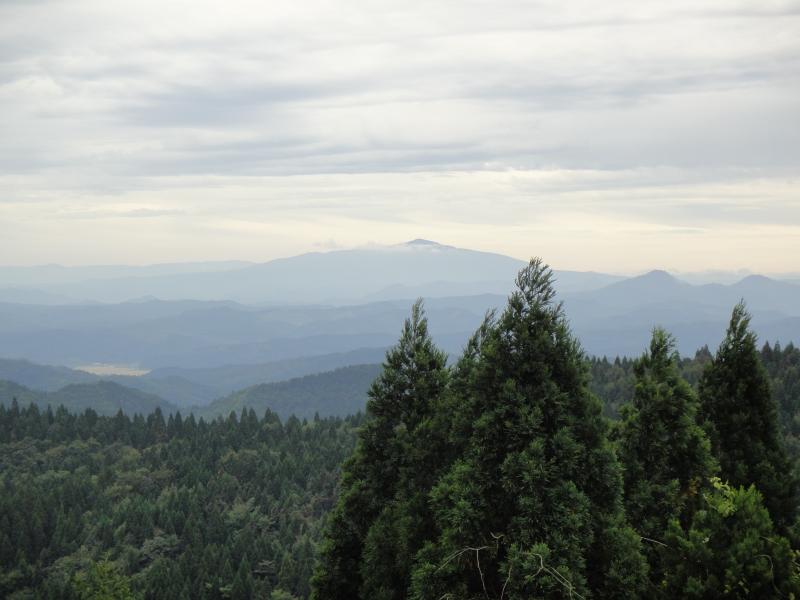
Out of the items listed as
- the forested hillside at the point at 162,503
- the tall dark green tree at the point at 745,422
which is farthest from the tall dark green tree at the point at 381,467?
the forested hillside at the point at 162,503

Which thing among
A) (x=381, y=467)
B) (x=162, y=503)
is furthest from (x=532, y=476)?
Answer: (x=162, y=503)

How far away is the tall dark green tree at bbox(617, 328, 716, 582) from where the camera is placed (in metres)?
20.9

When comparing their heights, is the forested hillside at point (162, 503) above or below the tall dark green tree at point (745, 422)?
below

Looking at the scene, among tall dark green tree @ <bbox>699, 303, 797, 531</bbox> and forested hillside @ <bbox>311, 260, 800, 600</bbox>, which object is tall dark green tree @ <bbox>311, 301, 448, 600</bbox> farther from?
tall dark green tree @ <bbox>699, 303, 797, 531</bbox>

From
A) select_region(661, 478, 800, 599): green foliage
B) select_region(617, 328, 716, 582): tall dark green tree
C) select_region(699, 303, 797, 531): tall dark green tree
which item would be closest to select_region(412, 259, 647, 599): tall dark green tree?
select_region(661, 478, 800, 599): green foliage

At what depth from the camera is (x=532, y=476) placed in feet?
48.8

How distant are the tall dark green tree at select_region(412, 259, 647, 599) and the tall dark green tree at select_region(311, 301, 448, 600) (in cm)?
433

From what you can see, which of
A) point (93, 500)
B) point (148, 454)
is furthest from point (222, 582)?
point (148, 454)

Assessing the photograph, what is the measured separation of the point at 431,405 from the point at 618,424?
6000 mm

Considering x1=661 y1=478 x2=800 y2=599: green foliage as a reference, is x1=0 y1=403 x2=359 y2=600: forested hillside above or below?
below

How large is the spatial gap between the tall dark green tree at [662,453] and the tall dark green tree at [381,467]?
243 inches

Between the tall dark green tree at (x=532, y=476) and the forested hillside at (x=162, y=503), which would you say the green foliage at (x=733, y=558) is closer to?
the tall dark green tree at (x=532, y=476)

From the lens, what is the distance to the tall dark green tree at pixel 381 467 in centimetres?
2062

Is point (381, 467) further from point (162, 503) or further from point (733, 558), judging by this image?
point (162, 503)
